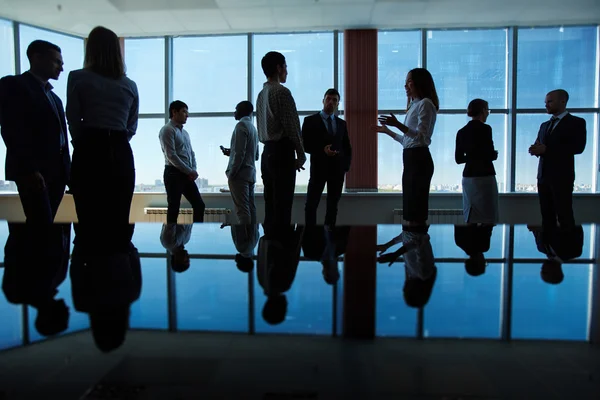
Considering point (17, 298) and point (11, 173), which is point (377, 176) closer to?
point (11, 173)

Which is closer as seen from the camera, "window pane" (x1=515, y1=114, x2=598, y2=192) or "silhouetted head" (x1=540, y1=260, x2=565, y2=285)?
"silhouetted head" (x1=540, y1=260, x2=565, y2=285)

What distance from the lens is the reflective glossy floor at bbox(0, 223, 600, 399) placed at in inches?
9.8

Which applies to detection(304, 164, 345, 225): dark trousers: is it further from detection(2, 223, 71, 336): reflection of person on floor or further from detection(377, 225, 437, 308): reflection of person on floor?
detection(2, 223, 71, 336): reflection of person on floor

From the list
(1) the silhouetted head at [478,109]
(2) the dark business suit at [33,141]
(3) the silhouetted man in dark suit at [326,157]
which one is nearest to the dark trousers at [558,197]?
(1) the silhouetted head at [478,109]

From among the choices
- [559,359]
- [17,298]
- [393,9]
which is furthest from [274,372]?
[393,9]

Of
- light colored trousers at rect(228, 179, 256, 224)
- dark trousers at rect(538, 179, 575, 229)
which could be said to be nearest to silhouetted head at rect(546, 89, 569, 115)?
dark trousers at rect(538, 179, 575, 229)

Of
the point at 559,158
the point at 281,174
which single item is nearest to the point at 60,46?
the point at 281,174

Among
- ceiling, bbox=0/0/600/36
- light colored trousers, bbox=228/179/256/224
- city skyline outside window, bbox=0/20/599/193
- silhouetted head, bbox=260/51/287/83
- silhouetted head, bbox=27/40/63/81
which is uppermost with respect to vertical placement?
ceiling, bbox=0/0/600/36

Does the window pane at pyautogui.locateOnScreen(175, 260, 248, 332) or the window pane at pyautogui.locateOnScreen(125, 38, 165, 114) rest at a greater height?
the window pane at pyautogui.locateOnScreen(125, 38, 165, 114)

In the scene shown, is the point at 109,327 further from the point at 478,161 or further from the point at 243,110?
the point at 243,110

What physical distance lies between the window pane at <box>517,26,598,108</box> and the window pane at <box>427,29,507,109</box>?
334 mm

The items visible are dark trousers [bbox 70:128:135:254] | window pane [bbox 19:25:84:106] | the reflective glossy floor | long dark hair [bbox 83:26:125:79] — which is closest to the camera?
the reflective glossy floor

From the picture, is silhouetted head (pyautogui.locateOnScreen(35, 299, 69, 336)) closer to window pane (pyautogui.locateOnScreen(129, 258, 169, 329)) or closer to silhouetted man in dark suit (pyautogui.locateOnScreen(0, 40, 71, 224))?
window pane (pyautogui.locateOnScreen(129, 258, 169, 329))

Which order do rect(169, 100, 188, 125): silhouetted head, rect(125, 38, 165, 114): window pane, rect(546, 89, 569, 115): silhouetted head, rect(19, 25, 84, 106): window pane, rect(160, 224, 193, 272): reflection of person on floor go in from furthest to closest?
rect(125, 38, 165, 114): window pane → rect(19, 25, 84, 106): window pane → rect(169, 100, 188, 125): silhouetted head → rect(546, 89, 569, 115): silhouetted head → rect(160, 224, 193, 272): reflection of person on floor
